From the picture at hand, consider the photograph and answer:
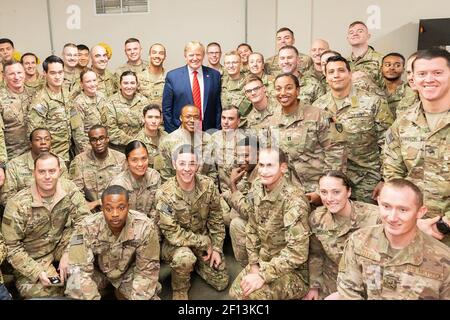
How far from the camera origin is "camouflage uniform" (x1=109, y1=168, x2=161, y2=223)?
3502mm

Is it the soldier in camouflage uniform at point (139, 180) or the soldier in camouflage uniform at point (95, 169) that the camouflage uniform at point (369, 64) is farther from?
the soldier in camouflage uniform at point (95, 169)

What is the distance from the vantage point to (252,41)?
642cm

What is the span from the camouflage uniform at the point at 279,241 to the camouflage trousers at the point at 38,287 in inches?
45.4

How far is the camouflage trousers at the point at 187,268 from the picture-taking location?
3.18m

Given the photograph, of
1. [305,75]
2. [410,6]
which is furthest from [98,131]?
[410,6]

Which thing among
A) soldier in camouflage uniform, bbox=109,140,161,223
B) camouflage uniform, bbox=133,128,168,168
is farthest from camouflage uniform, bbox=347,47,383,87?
soldier in camouflage uniform, bbox=109,140,161,223

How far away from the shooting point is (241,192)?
143 inches

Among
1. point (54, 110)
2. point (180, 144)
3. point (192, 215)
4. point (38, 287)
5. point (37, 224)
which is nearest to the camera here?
point (38, 287)

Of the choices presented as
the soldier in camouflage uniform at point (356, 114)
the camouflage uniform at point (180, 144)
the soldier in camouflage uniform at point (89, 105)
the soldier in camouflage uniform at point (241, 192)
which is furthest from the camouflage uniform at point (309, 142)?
the soldier in camouflage uniform at point (89, 105)

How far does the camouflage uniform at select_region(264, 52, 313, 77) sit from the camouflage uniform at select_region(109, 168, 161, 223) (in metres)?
2.17

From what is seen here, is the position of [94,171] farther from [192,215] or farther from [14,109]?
[192,215]

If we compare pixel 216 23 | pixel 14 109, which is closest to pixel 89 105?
pixel 14 109

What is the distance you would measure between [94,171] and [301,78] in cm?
223

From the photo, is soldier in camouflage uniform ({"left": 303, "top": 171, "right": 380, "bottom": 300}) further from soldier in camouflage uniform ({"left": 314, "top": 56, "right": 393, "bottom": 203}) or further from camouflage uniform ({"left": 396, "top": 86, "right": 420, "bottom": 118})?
camouflage uniform ({"left": 396, "top": 86, "right": 420, "bottom": 118})
